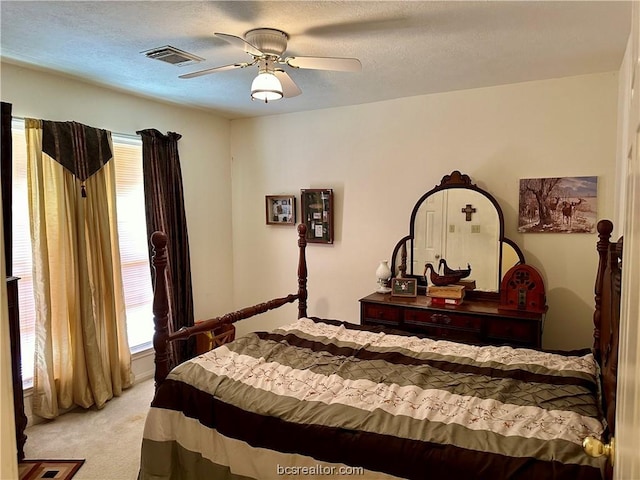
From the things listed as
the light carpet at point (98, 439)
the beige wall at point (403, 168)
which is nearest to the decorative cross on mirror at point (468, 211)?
the beige wall at point (403, 168)

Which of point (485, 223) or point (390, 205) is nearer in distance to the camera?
point (485, 223)

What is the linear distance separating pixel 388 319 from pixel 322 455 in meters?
1.79

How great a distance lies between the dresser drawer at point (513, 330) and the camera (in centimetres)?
284

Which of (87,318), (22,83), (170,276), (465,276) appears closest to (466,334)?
(465,276)

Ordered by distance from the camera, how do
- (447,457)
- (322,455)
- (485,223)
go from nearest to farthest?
(447,457) < (322,455) < (485,223)

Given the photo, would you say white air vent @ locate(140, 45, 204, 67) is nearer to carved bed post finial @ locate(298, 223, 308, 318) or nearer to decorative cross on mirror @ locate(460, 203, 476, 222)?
carved bed post finial @ locate(298, 223, 308, 318)

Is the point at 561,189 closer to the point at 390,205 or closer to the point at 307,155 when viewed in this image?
the point at 390,205

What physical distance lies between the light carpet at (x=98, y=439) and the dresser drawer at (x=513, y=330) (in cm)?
244

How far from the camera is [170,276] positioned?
3842mm

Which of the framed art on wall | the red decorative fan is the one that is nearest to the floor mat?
the red decorative fan

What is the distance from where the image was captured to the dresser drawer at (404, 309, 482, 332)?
9.89 ft

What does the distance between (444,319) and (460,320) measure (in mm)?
113

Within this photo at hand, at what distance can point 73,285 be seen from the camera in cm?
311

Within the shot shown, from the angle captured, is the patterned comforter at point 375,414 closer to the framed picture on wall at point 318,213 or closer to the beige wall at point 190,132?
the framed picture on wall at point 318,213
